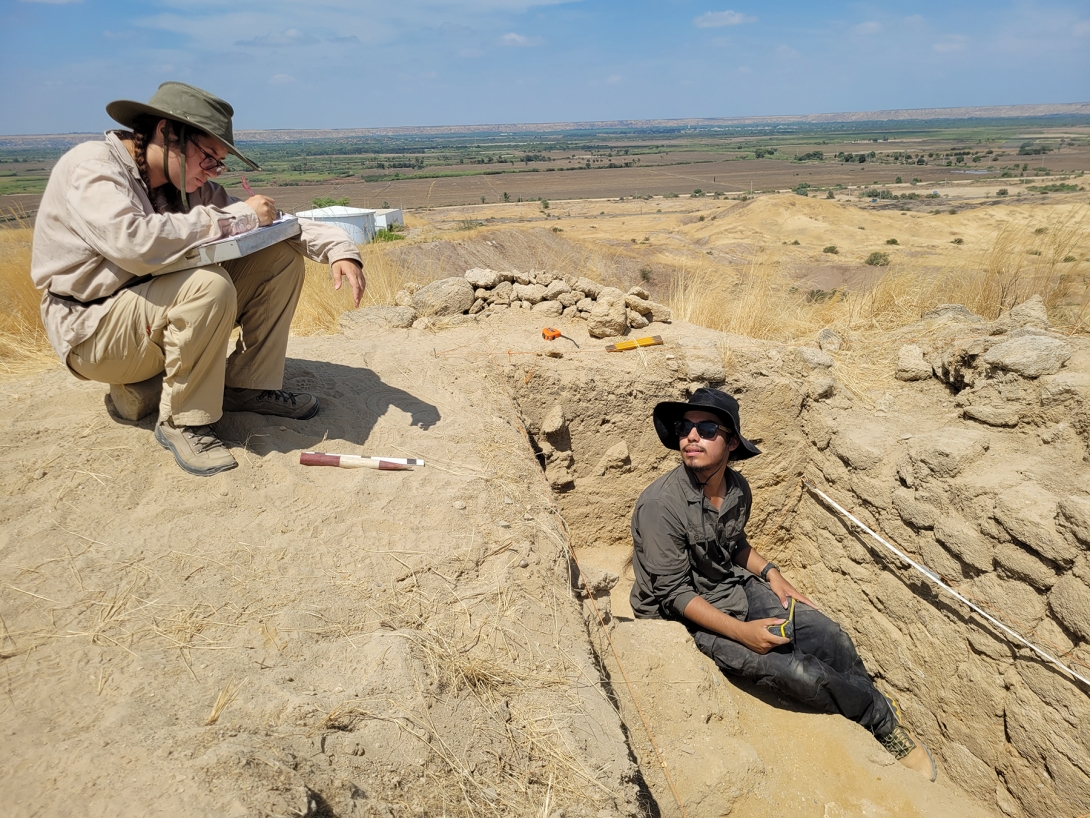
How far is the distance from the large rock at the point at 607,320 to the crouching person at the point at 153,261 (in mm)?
2421

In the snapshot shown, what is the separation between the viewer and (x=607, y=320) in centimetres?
477

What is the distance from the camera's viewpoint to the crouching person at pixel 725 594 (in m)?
2.86

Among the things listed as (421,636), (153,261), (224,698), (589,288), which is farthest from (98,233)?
(589,288)

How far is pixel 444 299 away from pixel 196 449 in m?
2.82

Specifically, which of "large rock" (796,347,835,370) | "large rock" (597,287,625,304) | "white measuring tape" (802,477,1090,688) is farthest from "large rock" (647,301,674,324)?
"white measuring tape" (802,477,1090,688)

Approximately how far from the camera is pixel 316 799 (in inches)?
52.5

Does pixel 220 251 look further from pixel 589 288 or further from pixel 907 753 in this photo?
pixel 907 753

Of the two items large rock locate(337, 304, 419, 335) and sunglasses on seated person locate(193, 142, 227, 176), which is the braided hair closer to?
sunglasses on seated person locate(193, 142, 227, 176)

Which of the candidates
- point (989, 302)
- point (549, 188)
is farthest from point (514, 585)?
point (549, 188)

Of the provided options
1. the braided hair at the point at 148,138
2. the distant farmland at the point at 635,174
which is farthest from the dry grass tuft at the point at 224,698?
the distant farmland at the point at 635,174

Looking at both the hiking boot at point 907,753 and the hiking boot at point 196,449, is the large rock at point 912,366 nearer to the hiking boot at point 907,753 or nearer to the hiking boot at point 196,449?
the hiking boot at point 907,753

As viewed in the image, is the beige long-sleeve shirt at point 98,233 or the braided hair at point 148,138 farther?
the braided hair at point 148,138

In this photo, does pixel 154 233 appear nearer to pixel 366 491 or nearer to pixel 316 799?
pixel 366 491

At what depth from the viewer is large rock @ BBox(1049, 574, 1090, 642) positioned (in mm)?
2637
